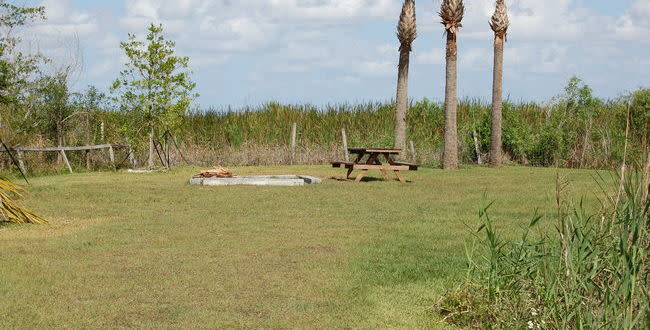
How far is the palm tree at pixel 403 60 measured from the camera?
A: 28.4 m

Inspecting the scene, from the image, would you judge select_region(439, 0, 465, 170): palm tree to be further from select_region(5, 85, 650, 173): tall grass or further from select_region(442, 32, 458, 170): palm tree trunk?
select_region(5, 85, 650, 173): tall grass

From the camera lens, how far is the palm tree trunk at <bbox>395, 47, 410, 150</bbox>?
1126 inches

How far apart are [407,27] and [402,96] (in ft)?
7.49

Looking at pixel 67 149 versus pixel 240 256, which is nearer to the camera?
pixel 240 256

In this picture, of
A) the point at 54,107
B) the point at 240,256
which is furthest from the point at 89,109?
the point at 240,256

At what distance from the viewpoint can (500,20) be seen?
94.1 ft

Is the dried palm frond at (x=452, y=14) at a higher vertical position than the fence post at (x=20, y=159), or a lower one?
higher

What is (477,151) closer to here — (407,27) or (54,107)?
(407,27)

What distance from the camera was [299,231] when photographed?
12.0 meters

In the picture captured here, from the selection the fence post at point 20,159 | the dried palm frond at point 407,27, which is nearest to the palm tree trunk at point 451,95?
the dried palm frond at point 407,27

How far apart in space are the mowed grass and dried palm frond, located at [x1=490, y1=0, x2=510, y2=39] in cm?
1164

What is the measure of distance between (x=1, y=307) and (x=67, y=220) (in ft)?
20.8

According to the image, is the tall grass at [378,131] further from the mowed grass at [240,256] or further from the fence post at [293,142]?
the mowed grass at [240,256]

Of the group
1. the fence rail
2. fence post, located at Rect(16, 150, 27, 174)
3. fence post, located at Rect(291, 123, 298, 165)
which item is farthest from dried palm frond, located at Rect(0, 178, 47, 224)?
fence post, located at Rect(291, 123, 298, 165)
